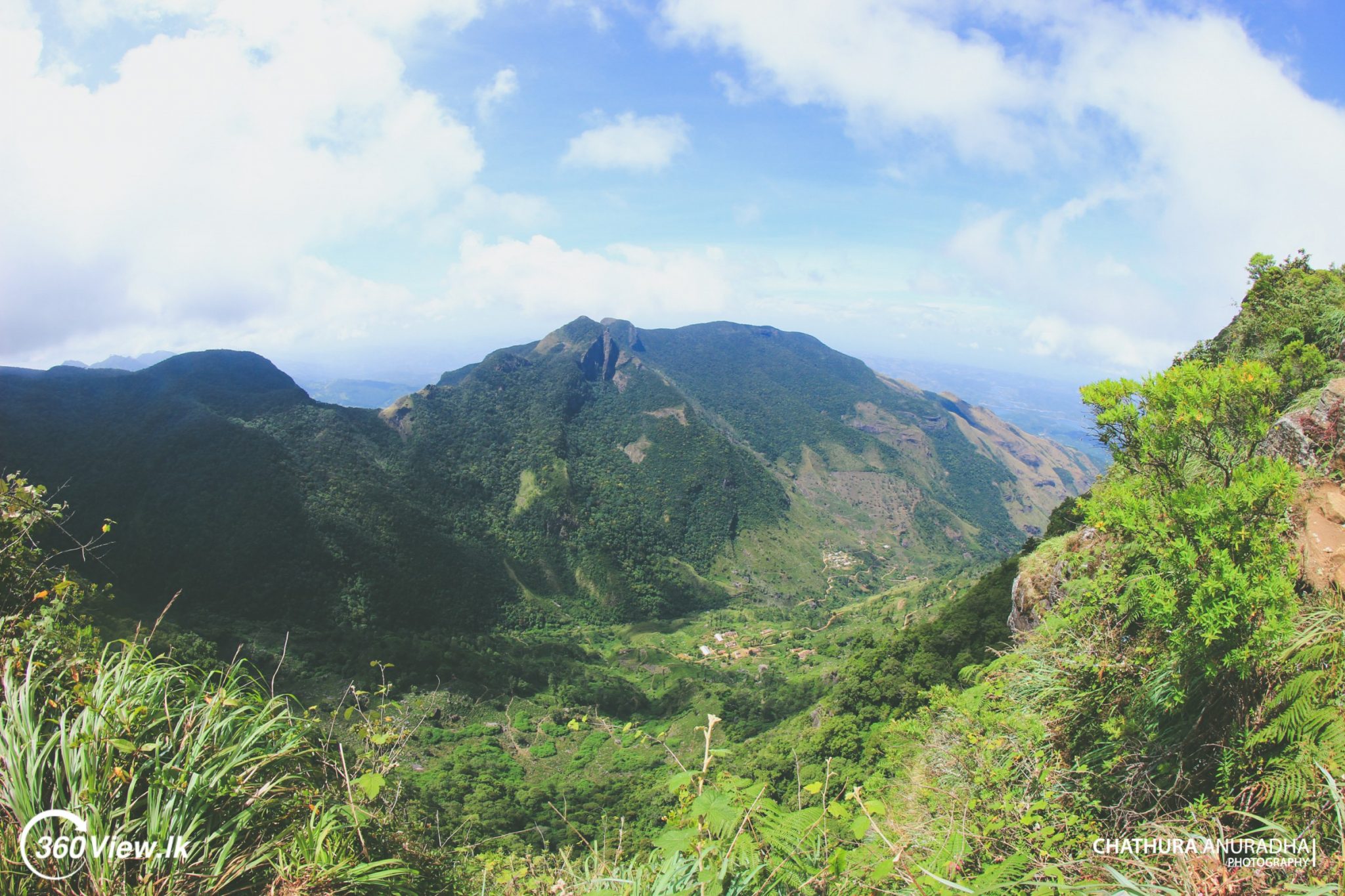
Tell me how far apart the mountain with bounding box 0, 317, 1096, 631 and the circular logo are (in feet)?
228

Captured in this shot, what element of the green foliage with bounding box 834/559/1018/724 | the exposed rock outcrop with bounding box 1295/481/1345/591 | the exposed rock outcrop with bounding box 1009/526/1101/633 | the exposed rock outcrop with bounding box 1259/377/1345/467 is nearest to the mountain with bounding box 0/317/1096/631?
the green foliage with bounding box 834/559/1018/724

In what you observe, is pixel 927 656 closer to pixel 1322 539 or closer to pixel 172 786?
pixel 1322 539

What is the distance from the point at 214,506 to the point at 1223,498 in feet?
283

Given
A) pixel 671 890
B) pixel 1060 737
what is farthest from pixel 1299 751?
pixel 671 890

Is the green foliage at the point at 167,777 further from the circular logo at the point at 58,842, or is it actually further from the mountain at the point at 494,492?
the mountain at the point at 494,492

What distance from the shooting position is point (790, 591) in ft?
380

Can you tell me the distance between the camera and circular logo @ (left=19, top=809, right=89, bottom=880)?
104 inches

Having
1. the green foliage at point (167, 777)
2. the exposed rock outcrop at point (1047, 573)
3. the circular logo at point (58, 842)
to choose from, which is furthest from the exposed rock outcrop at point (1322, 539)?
the circular logo at point (58, 842)

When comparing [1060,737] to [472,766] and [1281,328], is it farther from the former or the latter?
[472,766]

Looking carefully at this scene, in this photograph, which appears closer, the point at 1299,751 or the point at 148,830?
the point at 148,830

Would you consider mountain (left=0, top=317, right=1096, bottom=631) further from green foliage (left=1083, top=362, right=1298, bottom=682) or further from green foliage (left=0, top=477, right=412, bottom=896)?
green foliage (left=1083, top=362, right=1298, bottom=682)

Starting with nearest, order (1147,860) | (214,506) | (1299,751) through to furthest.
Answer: (1147,860), (1299,751), (214,506)

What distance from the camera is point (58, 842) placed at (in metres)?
2.74

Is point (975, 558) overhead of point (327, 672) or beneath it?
beneath
